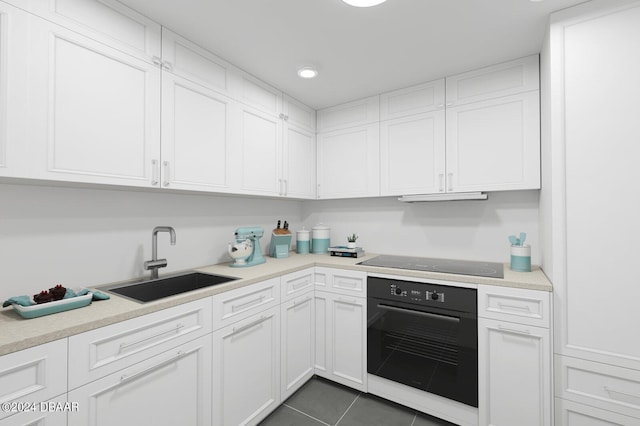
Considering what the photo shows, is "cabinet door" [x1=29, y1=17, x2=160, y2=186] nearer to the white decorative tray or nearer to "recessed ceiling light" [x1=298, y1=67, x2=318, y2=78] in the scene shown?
the white decorative tray

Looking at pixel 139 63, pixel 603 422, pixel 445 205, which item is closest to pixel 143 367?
pixel 139 63

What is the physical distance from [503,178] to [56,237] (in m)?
2.75

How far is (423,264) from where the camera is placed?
2.18 metres

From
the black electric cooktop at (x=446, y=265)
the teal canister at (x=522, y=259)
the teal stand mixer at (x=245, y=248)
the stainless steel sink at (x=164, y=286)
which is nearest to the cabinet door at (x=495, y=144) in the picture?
the teal canister at (x=522, y=259)

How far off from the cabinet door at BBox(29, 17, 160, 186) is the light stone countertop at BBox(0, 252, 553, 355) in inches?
22.8

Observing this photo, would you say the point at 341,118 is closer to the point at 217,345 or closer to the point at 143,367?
the point at 217,345

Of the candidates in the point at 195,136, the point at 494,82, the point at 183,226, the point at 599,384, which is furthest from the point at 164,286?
the point at 494,82

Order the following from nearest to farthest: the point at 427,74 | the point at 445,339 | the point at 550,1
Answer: the point at 550,1
the point at 445,339
the point at 427,74

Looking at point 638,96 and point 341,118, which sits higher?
point 341,118

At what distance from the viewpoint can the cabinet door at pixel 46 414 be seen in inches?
34.4

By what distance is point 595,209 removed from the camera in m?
1.39

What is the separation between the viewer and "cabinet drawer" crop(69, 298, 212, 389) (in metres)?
1.02

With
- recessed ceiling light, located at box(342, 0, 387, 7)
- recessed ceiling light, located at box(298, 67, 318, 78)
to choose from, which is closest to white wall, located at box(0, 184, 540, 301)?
recessed ceiling light, located at box(298, 67, 318, 78)

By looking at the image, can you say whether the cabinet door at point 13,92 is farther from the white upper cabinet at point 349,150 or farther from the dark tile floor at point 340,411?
the white upper cabinet at point 349,150
